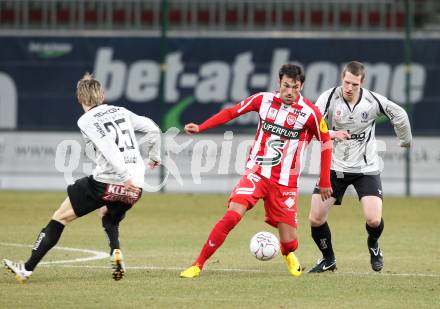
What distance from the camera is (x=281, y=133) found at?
10445mm

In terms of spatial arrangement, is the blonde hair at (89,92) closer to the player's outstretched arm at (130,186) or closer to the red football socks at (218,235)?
the player's outstretched arm at (130,186)

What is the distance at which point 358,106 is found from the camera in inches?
440

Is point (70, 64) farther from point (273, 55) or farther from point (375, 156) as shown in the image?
point (375, 156)

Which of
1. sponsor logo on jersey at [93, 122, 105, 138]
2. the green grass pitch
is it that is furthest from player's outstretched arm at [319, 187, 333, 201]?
sponsor logo on jersey at [93, 122, 105, 138]

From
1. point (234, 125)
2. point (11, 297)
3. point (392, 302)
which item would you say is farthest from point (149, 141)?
point (234, 125)

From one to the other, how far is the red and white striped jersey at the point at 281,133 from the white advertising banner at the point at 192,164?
425 inches

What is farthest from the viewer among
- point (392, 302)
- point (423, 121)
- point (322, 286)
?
point (423, 121)

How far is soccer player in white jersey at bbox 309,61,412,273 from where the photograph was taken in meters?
11.1

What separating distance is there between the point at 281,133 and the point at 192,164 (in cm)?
1129

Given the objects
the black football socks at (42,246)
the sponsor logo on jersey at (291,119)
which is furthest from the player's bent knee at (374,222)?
the black football socks at (42,246)

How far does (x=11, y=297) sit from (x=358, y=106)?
13.7ft

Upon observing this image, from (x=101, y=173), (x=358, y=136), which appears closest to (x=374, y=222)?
(x=358, y=136)

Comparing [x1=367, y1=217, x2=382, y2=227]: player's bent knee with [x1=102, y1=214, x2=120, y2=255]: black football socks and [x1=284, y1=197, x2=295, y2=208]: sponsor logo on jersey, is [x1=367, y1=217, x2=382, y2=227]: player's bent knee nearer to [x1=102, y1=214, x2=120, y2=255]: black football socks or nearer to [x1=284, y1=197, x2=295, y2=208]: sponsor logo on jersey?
[x1=284, y1=197, x2=295, y2=208]: sponsor logo on jersey

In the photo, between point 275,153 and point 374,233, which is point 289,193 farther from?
point 374,233
